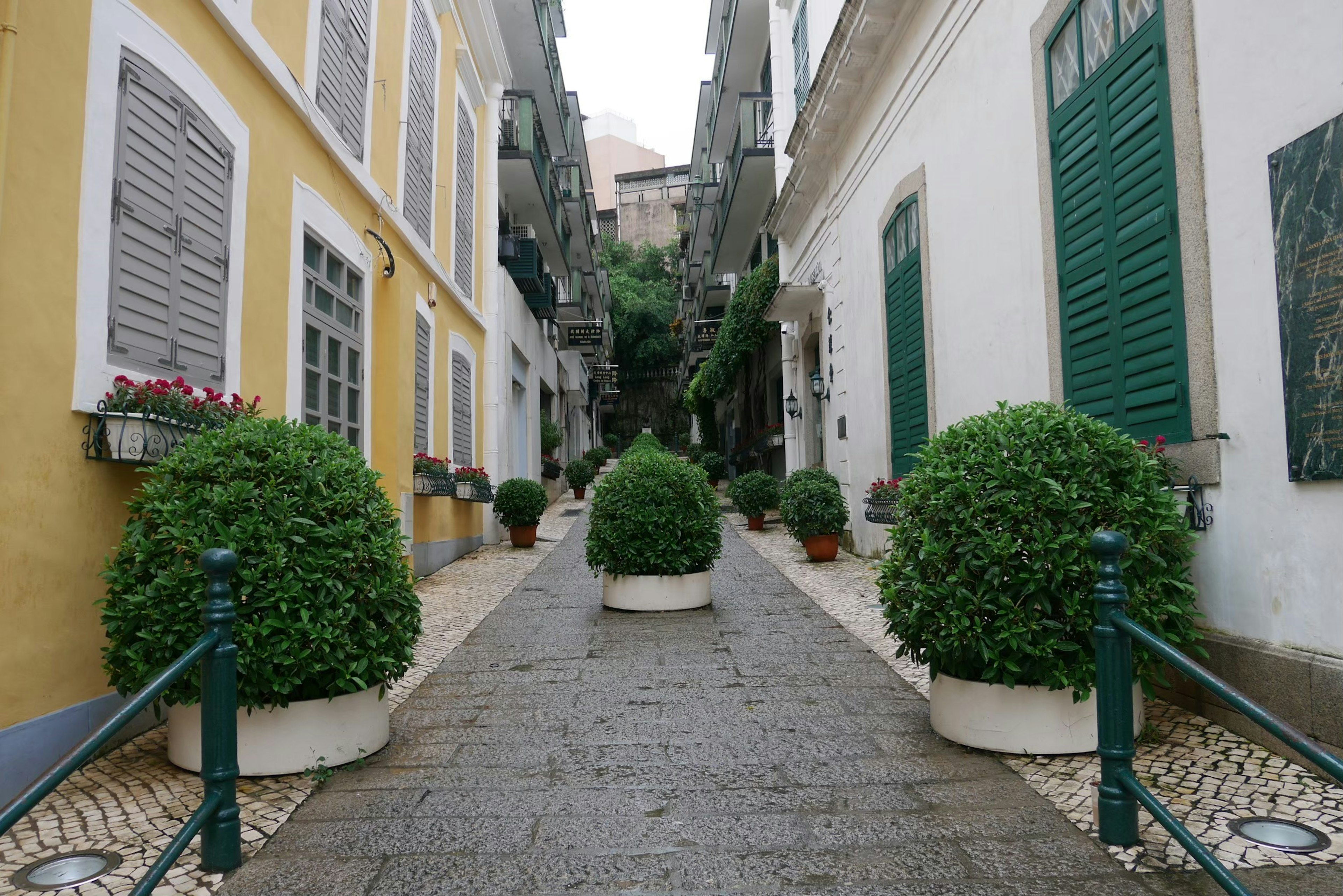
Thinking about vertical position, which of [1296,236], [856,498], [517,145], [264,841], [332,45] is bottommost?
[264,841]

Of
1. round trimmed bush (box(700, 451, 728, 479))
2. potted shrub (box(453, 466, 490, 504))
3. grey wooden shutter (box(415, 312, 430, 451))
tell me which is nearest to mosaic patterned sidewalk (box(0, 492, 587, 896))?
grey wooden shutter (box(415, 312, 430, 451))

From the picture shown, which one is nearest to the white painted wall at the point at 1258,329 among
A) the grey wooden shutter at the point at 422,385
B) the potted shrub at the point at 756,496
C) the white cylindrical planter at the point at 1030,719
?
the white cylindrical planter at the point at 1030,719

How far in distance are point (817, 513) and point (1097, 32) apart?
6472mm

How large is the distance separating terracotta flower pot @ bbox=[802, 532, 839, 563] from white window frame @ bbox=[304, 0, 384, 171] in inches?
264

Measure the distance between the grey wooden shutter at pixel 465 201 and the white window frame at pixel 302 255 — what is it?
4.11 metres

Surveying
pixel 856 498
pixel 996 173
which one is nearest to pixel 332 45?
pixel 996 173

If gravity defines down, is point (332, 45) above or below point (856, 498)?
above

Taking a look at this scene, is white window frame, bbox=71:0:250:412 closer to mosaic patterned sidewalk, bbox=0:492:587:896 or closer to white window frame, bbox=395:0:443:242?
mosaic patterned sidewalk, bbox=0:492:587:896

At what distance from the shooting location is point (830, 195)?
12.2m

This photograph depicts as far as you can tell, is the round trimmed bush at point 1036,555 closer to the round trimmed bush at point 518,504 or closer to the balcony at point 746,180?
the round trimmed bush at point 518,504

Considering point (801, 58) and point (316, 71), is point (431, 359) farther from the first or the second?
point (801, 58)

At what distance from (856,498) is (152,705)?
877 cm

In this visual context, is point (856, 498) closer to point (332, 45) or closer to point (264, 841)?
point (332, 45)

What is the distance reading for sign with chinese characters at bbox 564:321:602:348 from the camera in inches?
1032
